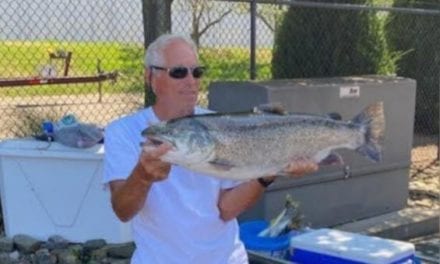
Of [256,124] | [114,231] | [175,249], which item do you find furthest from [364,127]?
[114,231]

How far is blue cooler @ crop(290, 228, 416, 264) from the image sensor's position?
151 inches

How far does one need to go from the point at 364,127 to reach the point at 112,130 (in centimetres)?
92

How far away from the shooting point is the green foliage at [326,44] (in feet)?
30.6

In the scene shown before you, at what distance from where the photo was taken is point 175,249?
3.05m

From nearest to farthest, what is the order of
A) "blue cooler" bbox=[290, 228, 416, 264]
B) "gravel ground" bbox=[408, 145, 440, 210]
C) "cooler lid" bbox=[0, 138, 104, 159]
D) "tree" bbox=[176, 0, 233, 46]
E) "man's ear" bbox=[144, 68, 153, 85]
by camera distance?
"man's ear" bbox=[144, 68, 153, 85], "blue cooler" bbox=[290, 228, 416, 264], "cooler lid" bbox=[0, 138, 104, 159], "gravel ground" bbox=[408, 145, 440, 210], "tree" bbox=[176, 0, 233, 46]

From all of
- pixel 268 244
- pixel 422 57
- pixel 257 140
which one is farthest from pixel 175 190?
pixel 422 57

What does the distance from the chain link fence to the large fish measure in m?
4.18

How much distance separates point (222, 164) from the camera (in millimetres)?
2486

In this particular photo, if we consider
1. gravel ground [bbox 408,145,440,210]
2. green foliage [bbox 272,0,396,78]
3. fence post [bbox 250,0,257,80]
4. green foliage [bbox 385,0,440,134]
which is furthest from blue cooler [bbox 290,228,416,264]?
green foliage [bbox 385,0,440,134]

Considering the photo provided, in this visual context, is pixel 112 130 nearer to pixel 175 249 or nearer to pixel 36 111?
pixel 175 249

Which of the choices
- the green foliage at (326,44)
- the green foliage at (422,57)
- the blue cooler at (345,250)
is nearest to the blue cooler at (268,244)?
the blue cooler at (345,250)

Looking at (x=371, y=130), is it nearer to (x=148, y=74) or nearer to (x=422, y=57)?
(x=148, y=74)

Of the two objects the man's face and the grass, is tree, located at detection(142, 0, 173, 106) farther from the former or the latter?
the man's face

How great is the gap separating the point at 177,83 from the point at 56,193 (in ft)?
10.6
